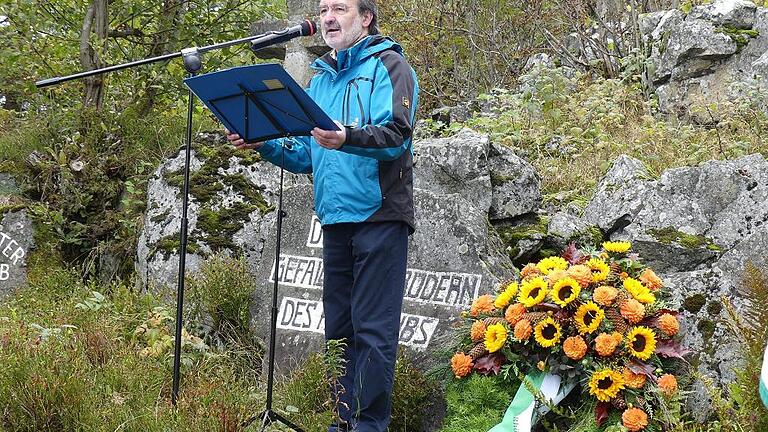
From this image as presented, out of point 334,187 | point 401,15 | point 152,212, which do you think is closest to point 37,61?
point 152,212

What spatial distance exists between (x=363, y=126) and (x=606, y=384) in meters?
1.53

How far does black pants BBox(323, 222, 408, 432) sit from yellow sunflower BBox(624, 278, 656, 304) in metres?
1.05

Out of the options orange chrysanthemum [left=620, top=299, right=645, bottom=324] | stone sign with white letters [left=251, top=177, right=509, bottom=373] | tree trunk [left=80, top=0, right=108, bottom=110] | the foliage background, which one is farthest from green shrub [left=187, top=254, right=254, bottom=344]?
tree trunk [left=80, top=0, right=108, bottom=110]

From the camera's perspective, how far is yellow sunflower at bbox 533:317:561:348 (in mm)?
4184

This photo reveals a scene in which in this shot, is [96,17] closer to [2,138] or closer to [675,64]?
[2,138]

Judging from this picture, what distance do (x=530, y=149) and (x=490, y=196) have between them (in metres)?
2.12

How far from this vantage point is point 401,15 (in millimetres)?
10406

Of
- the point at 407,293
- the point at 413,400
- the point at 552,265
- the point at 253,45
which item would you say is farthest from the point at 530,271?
the point at 253,45

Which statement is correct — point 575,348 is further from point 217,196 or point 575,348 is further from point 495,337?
point 217,196

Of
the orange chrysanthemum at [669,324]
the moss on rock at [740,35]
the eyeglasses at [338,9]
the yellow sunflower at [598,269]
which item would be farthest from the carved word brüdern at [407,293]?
the moss on rock at [740,35]

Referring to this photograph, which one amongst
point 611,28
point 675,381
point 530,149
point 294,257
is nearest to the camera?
point 675,381

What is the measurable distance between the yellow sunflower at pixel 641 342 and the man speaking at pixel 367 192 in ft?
3.38

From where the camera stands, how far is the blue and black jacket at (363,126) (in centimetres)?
391

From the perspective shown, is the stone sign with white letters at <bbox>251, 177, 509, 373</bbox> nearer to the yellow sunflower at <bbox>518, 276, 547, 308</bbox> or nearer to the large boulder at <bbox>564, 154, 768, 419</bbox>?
the yellow sunflower at <bbox>518, 276, 547, 308</bbox>
